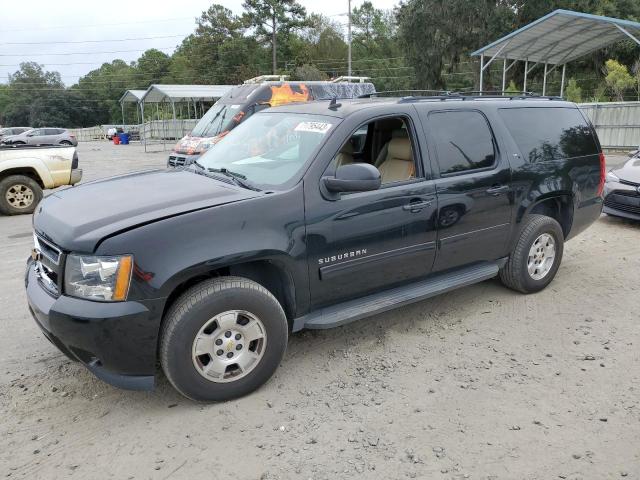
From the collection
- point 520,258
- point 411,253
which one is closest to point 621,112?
point 520,258

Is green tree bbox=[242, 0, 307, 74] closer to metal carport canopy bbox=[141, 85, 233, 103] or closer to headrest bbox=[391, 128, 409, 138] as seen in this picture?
metal carport canopy bbox=[141, 85, 233, 103]

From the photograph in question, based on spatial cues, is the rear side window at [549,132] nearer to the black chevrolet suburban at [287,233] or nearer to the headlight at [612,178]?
the black chevrolet suburban at [287,233]

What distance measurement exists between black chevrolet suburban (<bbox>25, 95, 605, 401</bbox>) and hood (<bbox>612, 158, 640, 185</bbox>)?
11.2 feet

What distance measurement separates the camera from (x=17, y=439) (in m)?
2.97

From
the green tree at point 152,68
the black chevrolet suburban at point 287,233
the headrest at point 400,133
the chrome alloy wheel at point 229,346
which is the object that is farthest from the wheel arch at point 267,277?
the green tree at point 152,68

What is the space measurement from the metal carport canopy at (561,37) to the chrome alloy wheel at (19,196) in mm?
15521

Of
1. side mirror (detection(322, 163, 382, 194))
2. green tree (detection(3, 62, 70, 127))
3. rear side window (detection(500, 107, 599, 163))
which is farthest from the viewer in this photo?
green tree (detection(3, 62, 70, 127))

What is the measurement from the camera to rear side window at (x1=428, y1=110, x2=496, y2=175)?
4.20 m

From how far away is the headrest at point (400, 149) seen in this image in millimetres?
4266

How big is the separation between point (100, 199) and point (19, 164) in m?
7.63

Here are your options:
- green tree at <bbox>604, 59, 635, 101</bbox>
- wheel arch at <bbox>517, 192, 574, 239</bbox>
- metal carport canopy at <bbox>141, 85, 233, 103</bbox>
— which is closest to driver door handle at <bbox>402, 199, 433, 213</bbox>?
wheel arch at <bbox>517, 192, 574, 239</bbox>

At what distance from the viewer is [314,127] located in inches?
153

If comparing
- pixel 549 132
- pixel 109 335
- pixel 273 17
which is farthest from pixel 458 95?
pixel 273 17

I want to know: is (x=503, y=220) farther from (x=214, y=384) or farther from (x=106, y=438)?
Result: (x=106, y=438)
